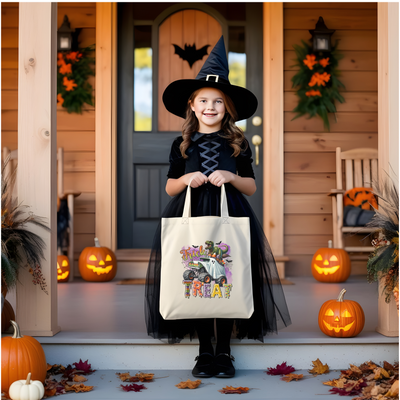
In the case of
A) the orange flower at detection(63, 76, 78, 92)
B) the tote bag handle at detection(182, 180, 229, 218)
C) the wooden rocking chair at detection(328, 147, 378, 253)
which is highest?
the orange flower at detection(63, 76, 78, 92)

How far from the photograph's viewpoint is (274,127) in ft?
12.4

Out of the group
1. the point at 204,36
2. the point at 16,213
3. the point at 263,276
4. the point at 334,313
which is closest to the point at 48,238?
the point at 16,213

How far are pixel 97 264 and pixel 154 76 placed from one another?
1.62m

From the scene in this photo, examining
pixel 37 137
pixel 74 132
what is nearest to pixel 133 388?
pixel 37 137

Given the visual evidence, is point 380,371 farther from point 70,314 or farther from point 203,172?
point 70,314

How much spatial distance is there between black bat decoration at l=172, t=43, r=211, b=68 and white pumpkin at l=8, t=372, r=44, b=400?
2.93m

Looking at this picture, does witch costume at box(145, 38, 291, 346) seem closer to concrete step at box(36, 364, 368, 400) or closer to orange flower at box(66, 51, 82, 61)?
concrete step at box(36, 364, 368, 400)

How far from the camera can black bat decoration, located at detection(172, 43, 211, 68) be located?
391cm

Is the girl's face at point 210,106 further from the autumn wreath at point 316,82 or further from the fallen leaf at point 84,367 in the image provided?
the autumn wreath at point 316,82

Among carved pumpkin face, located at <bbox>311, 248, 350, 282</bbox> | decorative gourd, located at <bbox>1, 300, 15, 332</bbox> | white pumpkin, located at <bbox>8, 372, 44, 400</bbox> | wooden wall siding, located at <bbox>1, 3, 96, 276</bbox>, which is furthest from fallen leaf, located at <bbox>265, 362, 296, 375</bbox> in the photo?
wooden wall siding, located at <bbox>1, 3, 96, 276</bbox>

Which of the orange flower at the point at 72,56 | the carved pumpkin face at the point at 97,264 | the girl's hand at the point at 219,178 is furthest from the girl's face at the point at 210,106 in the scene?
the orange flower at the point at 72,56

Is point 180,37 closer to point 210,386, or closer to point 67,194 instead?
point 67,194

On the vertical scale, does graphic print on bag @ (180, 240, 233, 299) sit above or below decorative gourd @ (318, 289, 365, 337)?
above

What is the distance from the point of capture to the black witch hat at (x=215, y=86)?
1986mm
